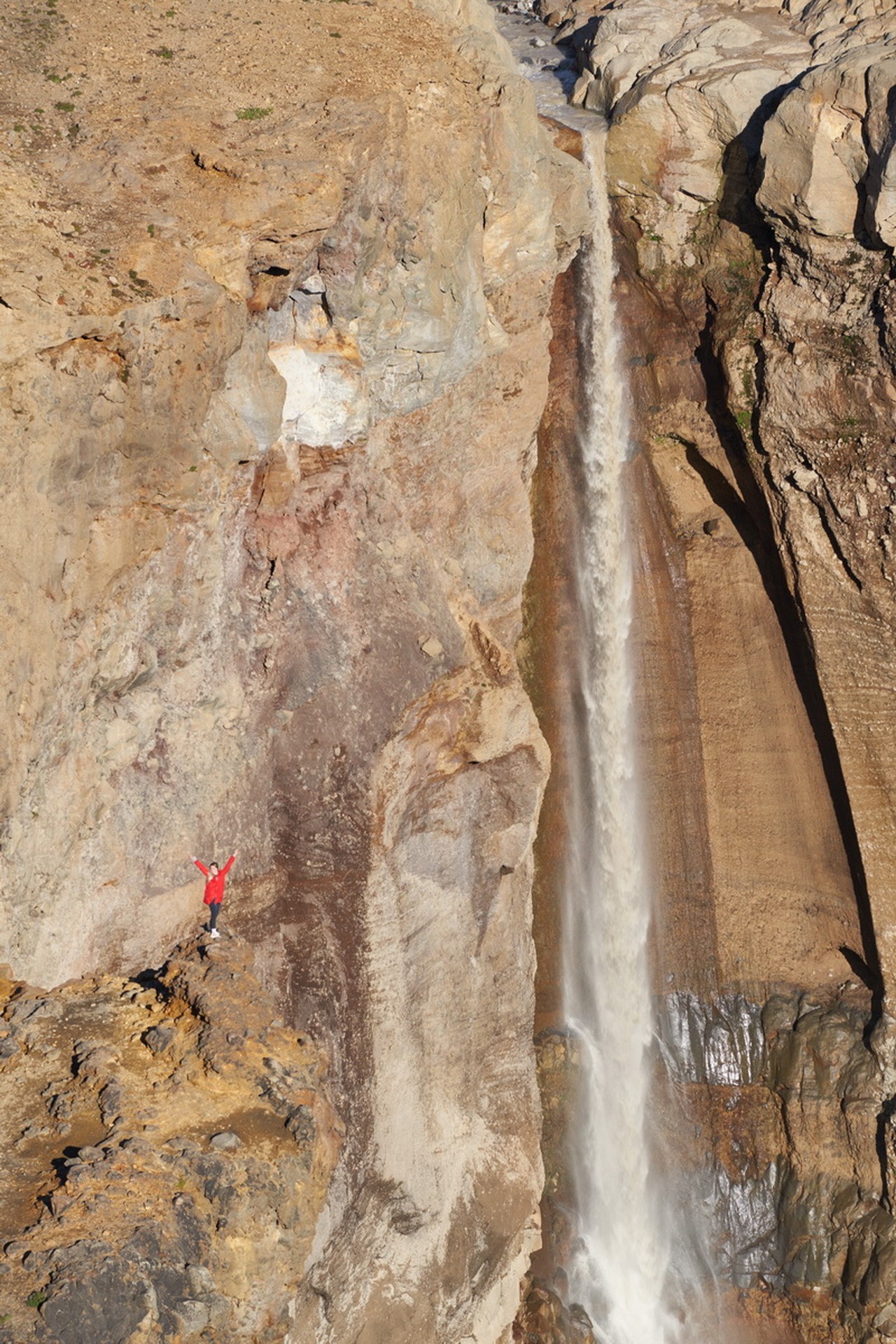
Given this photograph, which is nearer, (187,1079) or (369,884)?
(187,1079)

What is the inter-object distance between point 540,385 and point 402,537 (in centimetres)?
379

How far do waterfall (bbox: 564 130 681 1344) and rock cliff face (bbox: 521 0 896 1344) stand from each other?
1.18 feet

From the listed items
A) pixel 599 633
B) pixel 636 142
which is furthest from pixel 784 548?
pixel 636 142

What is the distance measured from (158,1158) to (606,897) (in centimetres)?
1038

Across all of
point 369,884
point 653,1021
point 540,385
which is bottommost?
point 653,1021

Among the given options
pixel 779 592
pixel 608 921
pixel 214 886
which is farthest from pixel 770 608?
pixel 214 886

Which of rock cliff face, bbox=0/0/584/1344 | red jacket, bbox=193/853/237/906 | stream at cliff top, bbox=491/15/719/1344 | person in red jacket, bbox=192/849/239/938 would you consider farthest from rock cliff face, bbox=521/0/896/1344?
red jacket, bbox=193/853/237/906

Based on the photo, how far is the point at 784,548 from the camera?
16.3 meters

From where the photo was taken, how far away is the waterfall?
17141 mm

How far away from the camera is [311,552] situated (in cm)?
1494

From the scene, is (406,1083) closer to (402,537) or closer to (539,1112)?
(539,1112)

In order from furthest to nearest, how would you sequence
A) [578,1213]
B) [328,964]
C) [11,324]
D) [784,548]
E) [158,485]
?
[578,1213] < [784,548] < [328,964] < [158,485] < [11,324]

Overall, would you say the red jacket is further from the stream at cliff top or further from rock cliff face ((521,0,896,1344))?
rock cliff face ((521,0,896,1344))

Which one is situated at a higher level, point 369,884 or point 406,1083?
point 369,884
